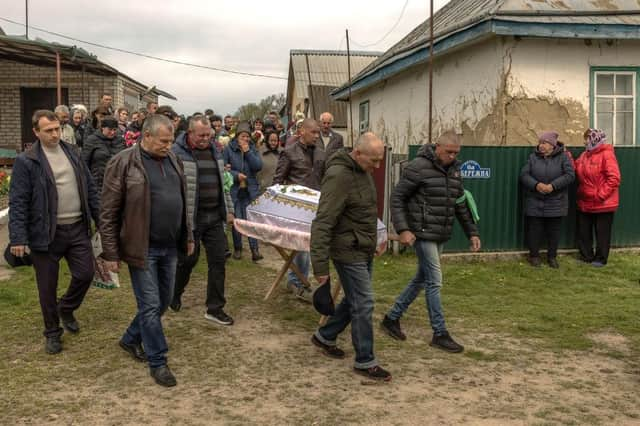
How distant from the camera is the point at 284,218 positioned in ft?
21.9

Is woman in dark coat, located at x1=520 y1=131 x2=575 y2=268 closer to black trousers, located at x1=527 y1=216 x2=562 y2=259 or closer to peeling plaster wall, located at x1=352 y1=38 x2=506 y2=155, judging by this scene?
black trousers, located at x1=527 y1=216 x2=562 y2=259

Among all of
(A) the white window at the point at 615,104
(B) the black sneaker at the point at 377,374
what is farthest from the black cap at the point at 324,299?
(A) the white window at the point at 615,104

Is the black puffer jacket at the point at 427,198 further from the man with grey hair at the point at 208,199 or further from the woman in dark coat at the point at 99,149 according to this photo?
the woman in dark coat at the point at 99,149

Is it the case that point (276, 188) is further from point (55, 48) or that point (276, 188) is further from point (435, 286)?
point (55, 48)

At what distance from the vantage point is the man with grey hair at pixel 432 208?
5.90 metres

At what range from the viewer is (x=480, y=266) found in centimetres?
973

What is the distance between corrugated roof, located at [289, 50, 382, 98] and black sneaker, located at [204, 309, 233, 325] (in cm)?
3000

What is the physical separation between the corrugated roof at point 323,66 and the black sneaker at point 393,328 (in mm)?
30312

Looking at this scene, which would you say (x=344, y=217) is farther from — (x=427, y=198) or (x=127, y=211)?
(x=127, y=211)

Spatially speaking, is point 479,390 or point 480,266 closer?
point 479,390

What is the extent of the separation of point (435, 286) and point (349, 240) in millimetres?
1246

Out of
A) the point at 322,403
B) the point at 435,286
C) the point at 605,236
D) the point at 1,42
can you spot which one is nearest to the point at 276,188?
the point at 435,286

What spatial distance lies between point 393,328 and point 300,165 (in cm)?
224

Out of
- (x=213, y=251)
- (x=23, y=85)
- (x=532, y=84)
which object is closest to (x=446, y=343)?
(x=213, y=251)
